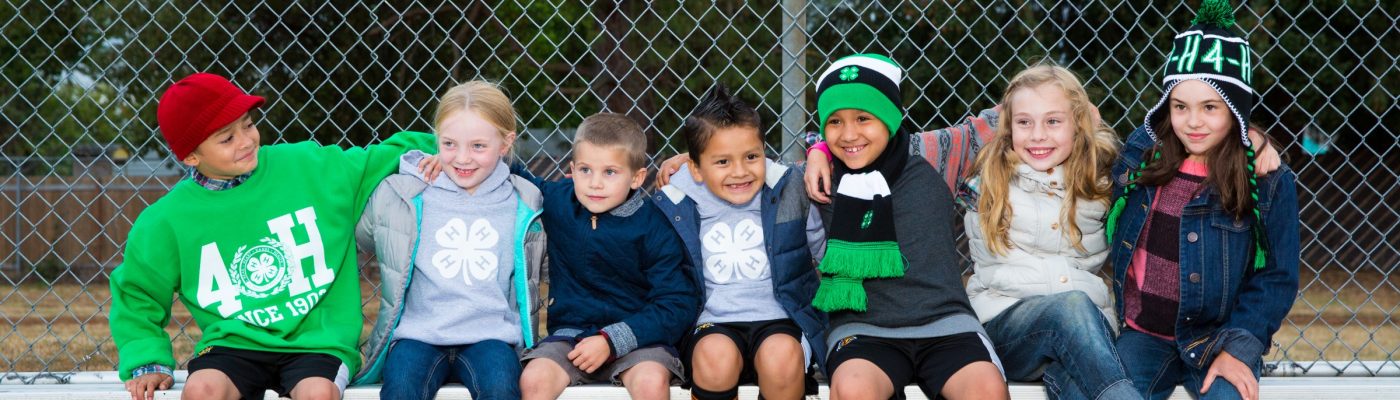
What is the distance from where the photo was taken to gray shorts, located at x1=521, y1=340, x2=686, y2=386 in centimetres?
298

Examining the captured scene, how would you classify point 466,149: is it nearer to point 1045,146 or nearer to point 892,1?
point 1045,146

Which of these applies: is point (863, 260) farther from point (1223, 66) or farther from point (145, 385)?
point (145, 385)

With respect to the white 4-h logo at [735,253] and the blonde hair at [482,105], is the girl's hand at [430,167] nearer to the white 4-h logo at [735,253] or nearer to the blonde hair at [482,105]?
the blonde hair at [482,105]

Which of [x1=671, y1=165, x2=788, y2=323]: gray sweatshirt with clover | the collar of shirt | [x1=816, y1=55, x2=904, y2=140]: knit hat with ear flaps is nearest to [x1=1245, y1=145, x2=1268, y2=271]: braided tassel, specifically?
[x1=816, y1=55, x2=904, y2=140]: knit hat with ear flaps

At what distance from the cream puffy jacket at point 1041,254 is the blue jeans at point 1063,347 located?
6 cm

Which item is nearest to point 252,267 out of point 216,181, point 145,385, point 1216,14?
point 216,181

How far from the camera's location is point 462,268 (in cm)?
312

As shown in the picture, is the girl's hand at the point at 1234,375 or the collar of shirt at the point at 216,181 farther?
the collar of shirt at the point at 216,181

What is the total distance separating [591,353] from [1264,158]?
72.0 inches

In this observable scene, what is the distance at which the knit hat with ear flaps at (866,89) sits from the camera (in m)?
3.04

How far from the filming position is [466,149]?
3.14 m

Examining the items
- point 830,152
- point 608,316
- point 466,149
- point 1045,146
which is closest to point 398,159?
point 466,149

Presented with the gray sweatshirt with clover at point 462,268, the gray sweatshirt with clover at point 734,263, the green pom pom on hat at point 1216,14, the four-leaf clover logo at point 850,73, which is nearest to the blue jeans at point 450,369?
the gray sweatshirt with clover at point 462,268

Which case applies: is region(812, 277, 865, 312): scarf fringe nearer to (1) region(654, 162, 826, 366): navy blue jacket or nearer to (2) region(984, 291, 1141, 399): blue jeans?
(1) region(654, 162, 826, 366): navy blue jacket
